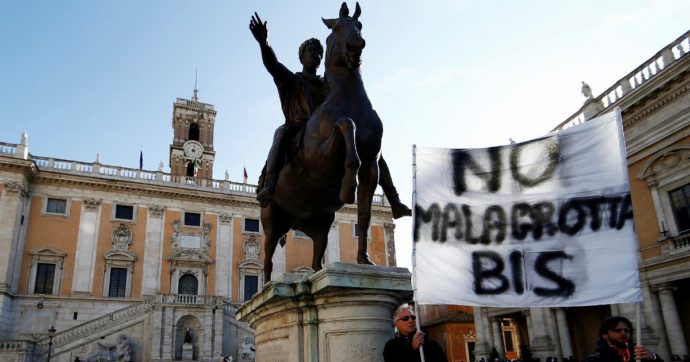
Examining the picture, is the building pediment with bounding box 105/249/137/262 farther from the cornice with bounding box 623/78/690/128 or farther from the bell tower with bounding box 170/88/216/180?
the cornice with bounding box 623/78/690/128

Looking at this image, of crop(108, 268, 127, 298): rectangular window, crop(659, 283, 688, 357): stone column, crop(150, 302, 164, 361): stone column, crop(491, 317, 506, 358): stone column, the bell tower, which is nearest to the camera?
crop(659, 283, 688, 357): stone column

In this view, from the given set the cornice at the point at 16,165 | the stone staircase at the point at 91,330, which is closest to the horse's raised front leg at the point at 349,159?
the stone staircase at the point at 91,330

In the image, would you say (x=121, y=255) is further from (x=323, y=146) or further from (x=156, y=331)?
(x=323, y=146)

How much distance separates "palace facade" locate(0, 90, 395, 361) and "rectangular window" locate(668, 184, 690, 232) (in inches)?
→ 594

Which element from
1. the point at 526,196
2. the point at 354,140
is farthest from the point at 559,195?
Result: the point at 354,140

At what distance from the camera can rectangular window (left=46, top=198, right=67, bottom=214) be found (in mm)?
29847

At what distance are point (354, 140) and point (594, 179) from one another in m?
1.76

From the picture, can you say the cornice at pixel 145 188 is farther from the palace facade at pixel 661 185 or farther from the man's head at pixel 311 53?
the man's head at pixel 311 53

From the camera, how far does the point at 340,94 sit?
4324 millimetres

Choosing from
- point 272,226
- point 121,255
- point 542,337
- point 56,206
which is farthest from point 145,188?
point 272,226

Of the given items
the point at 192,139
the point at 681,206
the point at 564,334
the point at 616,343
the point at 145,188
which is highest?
the point at 192,139

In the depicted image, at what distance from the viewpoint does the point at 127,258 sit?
99.7 ft

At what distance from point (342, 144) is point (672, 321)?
16085 mm

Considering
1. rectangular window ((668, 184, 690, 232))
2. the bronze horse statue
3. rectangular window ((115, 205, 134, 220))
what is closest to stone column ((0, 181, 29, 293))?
rectangular window ((115, 205, 134, 220))
